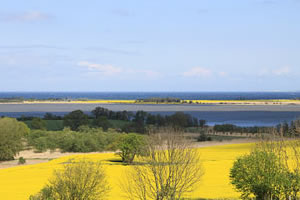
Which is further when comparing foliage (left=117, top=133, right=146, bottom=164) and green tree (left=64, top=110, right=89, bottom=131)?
green tree (left=64, top=110, right=89, bottom=131)

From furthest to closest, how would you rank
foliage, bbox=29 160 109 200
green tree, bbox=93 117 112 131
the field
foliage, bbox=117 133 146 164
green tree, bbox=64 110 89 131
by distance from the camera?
1. green tree, bbox=64 110 89 131
2. green tree, bbox=93 117 112 131
3. foliage, bbox=117 133 146 164
4. the field
5. foliage, bbox=29 160 109 200

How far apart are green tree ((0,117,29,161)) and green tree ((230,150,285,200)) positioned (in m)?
37.3

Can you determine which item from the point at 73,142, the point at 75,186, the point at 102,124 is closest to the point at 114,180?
the point at 75,186

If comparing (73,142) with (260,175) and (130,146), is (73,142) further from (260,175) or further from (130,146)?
(260,175)

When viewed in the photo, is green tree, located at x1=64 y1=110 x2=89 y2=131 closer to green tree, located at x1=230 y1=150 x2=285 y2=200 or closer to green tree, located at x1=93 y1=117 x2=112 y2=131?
green tree, located at x1=93 y1=117 x2=112 y2=131

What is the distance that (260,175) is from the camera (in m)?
22.0

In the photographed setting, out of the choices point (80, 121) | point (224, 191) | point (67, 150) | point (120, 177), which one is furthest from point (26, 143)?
point (224, 191)

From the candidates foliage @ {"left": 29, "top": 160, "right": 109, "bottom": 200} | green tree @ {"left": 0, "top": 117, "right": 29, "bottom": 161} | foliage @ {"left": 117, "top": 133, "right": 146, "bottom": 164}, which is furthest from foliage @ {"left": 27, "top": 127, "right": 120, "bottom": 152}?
foliage @ {"left": 29, "top": 160, "right": 109, "bottom": 200}

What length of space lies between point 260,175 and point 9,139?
129 ft

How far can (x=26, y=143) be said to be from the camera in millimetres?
62125

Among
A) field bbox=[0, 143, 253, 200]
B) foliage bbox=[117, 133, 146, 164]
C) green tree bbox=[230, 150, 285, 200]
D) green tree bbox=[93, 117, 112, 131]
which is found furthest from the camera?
green tree bbox=[93, 117, 112, 131]

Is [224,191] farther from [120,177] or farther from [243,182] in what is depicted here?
[120,177]

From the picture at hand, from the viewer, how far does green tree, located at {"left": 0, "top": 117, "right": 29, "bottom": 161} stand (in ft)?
170

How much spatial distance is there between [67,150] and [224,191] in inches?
1380
